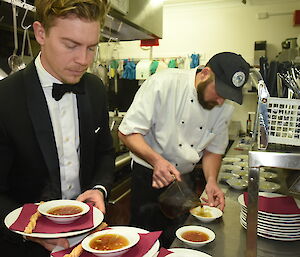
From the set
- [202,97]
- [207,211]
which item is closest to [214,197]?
[207,211]

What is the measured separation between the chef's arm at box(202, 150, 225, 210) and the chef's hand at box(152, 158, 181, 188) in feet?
0.84

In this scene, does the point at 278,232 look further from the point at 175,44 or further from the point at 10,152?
the point at 175,44

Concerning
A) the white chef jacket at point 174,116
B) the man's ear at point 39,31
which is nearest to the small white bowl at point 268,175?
the white chef jacket at point 174,116

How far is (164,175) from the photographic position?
5.80ft

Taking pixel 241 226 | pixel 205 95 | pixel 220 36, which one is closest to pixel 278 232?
pixel 241 226

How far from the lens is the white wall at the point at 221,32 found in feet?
16.6

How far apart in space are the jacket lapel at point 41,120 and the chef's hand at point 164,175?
2.00 feet

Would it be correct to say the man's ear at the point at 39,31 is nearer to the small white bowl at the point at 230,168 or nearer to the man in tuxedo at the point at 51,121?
the man in tuxedo at the point at 51,121

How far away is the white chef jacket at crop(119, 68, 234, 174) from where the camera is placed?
84.4 inches

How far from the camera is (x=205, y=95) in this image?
2.06m

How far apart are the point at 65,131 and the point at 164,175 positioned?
62 cm

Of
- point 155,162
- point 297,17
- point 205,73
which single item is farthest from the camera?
point 297,17

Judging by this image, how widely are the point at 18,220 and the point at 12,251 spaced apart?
0.55 meters

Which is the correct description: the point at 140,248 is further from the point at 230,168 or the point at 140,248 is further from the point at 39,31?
the point at 230,168
